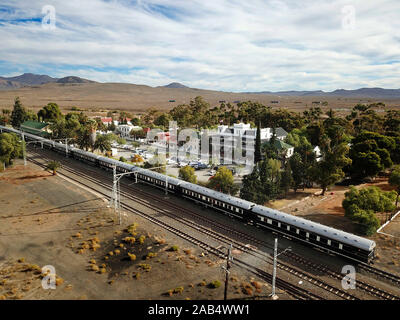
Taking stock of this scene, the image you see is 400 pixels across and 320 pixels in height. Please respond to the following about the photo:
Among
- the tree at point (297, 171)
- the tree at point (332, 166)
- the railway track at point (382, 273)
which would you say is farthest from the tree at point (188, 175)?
the railway track at point (382, 273)

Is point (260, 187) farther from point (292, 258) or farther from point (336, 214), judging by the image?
point (292, 258)

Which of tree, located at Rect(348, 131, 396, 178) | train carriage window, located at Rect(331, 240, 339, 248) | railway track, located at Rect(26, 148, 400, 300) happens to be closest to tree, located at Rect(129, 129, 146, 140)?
railway track, located at Rect(26, 148, 400, 300)

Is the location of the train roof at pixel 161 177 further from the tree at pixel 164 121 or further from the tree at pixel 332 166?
the tree at pixel 164 121

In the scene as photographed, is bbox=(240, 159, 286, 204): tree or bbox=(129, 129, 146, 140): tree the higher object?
bbox=(129, 129, 146, 140): tree

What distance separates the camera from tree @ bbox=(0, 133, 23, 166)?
66.2 metres

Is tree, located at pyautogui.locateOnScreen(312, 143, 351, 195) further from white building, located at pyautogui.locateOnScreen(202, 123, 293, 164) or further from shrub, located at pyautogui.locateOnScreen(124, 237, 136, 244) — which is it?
shrub, located at pyautogui.locateOnScreen(124, 237, 136, 244)

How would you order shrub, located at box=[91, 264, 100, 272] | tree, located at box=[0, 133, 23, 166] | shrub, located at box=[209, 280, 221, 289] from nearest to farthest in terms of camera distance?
shrub, located at box=[209, 280, 221, 289] < shrub, located at box=[91, 264, 100, 272] < tree, located at box=[0, 133, 23, 166]

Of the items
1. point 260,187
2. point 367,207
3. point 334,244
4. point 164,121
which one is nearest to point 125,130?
point 164,121

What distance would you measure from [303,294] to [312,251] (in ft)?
26.4

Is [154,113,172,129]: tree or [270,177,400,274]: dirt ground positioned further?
[154,113,172,129]: tree

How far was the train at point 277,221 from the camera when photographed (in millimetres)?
31109

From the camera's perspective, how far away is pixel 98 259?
1281 inches

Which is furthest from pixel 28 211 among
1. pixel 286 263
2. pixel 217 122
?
pixel 217 122
